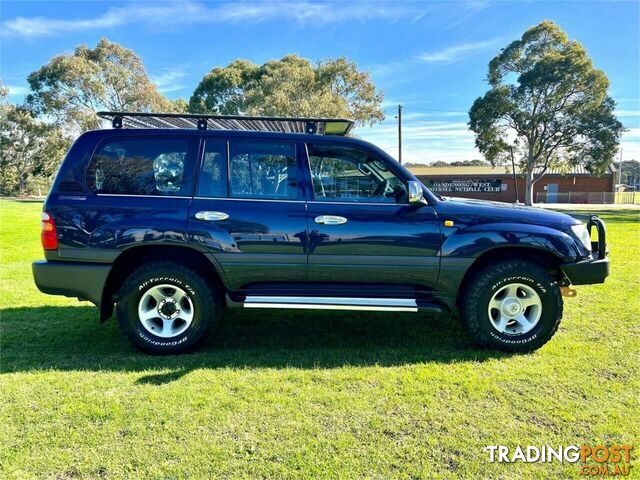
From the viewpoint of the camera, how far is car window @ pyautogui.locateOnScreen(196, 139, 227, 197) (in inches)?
151

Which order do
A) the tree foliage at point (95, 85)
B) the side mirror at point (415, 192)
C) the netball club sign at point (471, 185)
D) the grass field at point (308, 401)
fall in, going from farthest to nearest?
1. the netball club sign at point (471, 185)
2. the tree foliage at point (95, 85)
3. the side mirror at point (415, 192)
4. the grass field at point (308, 401)


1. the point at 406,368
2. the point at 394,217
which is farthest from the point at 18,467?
the point at 394,217

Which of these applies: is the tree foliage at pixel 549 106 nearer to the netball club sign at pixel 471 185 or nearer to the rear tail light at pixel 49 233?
the netball club sign at pixel 471 185

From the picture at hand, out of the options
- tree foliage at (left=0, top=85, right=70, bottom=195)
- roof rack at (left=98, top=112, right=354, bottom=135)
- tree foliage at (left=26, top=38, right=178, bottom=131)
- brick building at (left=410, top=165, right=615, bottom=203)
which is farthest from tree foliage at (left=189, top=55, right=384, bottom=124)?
roof rack at (left=98, top=112, right=354, bottom=135)

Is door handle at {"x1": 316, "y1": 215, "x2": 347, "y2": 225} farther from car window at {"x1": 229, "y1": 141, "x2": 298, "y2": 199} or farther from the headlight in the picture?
the headlight

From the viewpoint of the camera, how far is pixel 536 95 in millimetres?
27969

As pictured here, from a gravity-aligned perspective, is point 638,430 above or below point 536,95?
below

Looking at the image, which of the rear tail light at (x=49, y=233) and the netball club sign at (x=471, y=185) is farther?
the netball club sign at (x=471, y=185)

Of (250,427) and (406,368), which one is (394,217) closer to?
(406,368)

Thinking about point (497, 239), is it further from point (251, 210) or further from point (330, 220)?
point (251, 210)

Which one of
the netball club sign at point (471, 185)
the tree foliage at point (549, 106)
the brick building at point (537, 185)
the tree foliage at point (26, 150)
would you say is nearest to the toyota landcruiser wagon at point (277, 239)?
the tree foliage at point (549, 106)

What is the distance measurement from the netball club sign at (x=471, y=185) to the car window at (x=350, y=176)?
40613 millimetres

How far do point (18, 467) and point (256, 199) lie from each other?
7.98ft

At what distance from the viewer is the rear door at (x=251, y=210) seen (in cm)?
376
